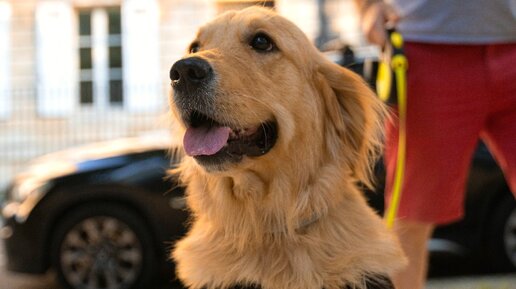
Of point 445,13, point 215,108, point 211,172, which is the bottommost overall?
point 211,172

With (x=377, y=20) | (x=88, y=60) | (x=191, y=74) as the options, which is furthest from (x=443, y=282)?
(x=88, y=60)

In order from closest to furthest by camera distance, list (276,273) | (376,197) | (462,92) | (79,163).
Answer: (276,273)
(462,92)
(376,197)
(79,163)

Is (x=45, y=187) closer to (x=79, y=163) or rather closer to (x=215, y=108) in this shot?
(x=79, y=163)

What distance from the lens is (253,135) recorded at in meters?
2.59

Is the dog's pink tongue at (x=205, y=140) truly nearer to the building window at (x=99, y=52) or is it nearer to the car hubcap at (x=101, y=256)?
the car hubcap at (x=101, y=256)

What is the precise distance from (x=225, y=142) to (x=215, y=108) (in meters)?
0.12

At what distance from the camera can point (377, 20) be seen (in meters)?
2.96

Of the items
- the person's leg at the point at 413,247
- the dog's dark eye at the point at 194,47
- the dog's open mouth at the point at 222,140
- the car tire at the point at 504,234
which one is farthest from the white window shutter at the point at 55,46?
the dog's open mouth at the point at 222,140

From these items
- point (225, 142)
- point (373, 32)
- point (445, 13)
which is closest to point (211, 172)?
point (225, 142)

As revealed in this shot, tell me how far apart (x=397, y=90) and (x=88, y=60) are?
474 inches

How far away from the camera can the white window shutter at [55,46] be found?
14.2 metres

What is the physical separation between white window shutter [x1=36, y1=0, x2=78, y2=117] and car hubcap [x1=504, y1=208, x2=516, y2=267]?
991 centimetres

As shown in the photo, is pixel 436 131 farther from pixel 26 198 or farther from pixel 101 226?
pixel 26 198

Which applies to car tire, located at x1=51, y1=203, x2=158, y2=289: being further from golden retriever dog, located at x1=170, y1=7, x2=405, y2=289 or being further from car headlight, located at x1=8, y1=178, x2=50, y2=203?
golden retriever dog, located at x1=170, y1=7, x2=405, y2=289
